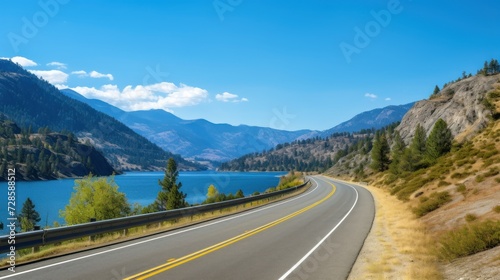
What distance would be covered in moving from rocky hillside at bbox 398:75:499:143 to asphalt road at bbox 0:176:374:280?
60.9 metres

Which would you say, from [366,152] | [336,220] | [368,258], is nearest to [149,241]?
[368,258]

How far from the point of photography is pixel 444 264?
10625 mm

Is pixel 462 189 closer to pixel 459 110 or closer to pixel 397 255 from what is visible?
pixel 397 255

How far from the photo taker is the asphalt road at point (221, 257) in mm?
9273

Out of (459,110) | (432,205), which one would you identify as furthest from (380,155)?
(432,205)

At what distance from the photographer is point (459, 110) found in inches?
Result: 3952

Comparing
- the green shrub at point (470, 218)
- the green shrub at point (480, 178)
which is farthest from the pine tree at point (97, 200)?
the green shrub at point (470, 218)

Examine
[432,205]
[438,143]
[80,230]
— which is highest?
[438,143]

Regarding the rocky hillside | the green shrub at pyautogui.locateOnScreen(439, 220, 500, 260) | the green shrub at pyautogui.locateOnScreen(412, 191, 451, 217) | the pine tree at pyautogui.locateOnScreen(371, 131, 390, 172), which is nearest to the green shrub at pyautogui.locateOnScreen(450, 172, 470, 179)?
the green shrub at pyautogui.locateOnScreen(412, 191, 451, 217)

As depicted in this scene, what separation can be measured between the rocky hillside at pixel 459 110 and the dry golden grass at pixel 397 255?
186 feet

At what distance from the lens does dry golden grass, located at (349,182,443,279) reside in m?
9.75

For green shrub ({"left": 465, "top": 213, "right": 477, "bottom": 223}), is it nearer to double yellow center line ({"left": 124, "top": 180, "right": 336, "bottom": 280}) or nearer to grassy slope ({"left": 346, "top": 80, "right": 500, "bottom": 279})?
grassy slope ({"left": 346, "top": 80, "right": 500, "bottom": 279})

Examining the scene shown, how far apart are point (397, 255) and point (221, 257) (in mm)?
6005

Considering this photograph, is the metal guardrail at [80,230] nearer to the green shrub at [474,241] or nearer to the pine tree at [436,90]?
the green shrub at [474,241]
